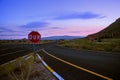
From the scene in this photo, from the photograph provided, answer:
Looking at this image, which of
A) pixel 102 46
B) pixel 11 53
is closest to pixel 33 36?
pixel 11 53

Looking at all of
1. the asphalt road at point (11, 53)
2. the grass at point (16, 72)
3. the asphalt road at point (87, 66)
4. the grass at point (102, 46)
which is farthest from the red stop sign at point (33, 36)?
the grass at point (102, 46)

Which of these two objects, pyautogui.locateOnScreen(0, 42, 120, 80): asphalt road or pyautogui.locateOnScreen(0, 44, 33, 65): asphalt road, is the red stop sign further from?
pyautogui.locateOnScreen(0, 44, 33, 65): asphalt road

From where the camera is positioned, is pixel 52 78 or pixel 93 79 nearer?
pixel 93 79

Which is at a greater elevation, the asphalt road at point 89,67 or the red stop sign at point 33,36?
the red stop sign at point 33,36

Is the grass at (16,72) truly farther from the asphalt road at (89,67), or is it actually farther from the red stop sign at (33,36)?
the red stop sign at (33,36)

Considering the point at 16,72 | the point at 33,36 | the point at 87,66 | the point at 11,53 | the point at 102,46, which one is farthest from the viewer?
the point at 102,46

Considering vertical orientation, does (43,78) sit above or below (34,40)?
below

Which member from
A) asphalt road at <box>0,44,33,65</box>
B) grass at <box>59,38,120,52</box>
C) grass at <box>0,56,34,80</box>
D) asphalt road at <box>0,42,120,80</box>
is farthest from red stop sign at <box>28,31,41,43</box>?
grass at <box>59,38,120,52</box>

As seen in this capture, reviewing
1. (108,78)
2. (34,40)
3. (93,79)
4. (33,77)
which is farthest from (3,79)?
(34,40)

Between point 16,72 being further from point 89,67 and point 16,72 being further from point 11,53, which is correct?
point 11,53

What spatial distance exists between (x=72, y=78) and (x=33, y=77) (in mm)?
1611

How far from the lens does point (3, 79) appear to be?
767cm

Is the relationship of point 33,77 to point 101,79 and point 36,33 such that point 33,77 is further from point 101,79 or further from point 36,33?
point 36,33

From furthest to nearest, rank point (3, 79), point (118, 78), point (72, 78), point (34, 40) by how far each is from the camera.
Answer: point (34, 40) → point (3, 79) → point (72, 78) → point (118, 78)
